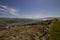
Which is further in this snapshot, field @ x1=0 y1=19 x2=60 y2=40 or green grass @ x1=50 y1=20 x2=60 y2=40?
field @ x1=0 y1=19 x2=60 y2=40

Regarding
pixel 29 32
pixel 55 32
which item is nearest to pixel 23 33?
pixel 29 32

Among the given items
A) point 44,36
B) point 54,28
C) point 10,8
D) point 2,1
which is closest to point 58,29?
point 54,28

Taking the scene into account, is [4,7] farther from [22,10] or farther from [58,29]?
[58,29]

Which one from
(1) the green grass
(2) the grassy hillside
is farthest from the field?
(1) the green grass

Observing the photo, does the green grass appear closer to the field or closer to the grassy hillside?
the field

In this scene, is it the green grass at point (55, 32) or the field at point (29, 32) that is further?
the field at point (29, 32)

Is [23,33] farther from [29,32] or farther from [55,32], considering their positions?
[55,32]

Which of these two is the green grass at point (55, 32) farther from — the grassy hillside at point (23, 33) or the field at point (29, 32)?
the grassy hillside at point (23, 33)

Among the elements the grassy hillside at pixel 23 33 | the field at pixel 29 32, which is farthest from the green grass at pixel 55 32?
the grassy hillside at pixel 23 33

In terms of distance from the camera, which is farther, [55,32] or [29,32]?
[29,32]

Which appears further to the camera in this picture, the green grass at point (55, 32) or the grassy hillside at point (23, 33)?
the grassy hillside at point (23, 33)

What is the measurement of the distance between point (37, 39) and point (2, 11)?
782 millimetres

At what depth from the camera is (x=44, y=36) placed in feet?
7.64

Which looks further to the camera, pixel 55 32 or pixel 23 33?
pixel 23 33
